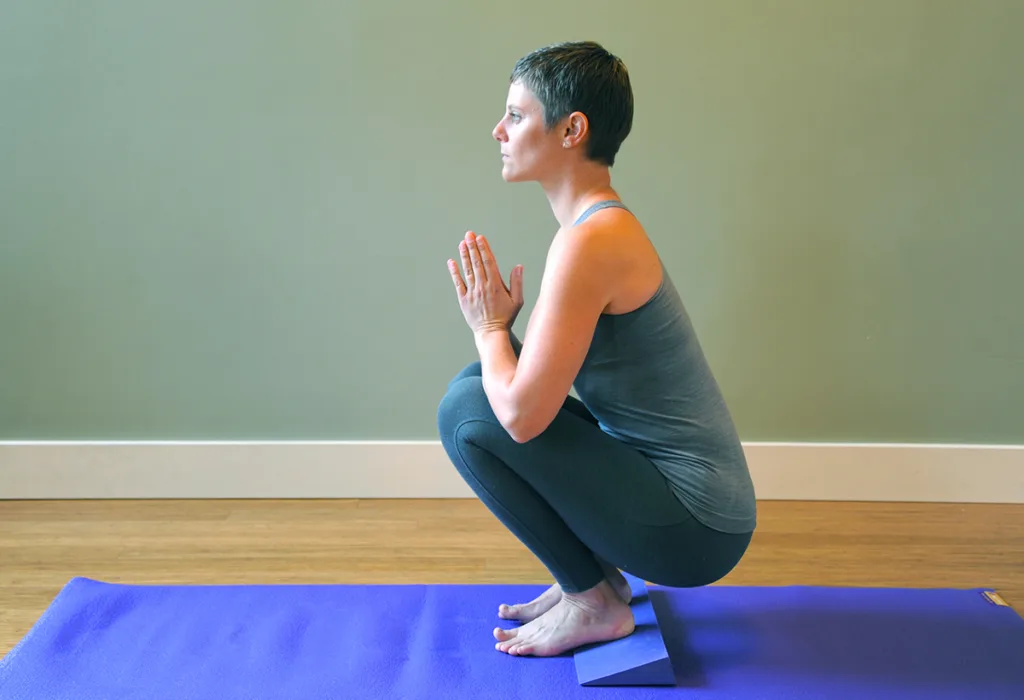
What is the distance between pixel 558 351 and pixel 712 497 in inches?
15.6

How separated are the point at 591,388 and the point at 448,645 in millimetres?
581

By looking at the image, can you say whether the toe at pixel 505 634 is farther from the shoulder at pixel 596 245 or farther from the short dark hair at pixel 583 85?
the short dark hair at pixel 583 85

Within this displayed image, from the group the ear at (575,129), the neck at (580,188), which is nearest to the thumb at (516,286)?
the neck at (580,188)

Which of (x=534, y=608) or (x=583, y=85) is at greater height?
(x=583, y=85)

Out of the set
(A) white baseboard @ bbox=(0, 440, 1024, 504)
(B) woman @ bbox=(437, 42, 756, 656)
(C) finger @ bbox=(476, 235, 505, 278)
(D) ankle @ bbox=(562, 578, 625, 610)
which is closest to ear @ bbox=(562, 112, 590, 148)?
Result: (B) woman @ bbox=(437, 42, 756, 656)

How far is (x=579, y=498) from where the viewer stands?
157cm

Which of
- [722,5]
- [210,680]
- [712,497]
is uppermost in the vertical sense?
[722,5]

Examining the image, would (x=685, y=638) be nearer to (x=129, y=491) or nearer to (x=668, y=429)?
(x=668, y=429)

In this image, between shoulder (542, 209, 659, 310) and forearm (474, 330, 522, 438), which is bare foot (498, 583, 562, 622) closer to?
forearm (474, 330, 522, 438)

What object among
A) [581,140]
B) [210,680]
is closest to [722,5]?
[581,140]

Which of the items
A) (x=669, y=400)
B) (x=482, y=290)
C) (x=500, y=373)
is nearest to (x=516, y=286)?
(x=482, y=290)

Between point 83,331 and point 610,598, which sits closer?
point 610,598

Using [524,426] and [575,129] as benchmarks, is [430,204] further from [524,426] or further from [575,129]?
[524,426]

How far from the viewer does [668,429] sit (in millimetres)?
1602
